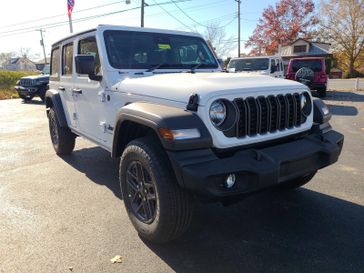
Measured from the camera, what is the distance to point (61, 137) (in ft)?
19.4

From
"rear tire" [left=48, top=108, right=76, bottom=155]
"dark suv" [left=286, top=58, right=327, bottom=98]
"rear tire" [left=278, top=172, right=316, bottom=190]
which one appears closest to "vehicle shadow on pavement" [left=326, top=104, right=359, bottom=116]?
"dark suv" [left=286, top=58, right=327, bottom=98]

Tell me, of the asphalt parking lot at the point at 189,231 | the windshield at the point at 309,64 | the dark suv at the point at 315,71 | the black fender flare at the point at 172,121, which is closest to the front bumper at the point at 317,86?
the dark suv at the point at 315,71

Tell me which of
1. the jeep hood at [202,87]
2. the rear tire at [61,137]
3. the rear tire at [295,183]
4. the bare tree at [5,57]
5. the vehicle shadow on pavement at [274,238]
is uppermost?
the bare tree at [5,57]

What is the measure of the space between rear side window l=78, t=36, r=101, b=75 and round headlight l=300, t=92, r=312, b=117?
2.32 meters

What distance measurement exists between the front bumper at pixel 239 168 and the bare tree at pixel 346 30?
4744cm

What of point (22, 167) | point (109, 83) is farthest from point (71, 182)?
point (109, 83)

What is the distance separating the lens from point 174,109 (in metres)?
2.83

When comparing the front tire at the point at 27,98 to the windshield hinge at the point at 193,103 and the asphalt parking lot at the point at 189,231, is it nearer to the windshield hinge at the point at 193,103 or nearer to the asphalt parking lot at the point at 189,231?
the asphalt parking lot at the point at 189,231

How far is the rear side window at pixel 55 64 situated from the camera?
5.81 metres

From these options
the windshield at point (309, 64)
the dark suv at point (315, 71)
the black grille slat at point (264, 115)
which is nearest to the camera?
the black grille slat at point (264, 115)

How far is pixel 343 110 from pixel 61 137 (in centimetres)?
955

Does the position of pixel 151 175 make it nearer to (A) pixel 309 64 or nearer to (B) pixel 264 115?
(B) pixel 264 115

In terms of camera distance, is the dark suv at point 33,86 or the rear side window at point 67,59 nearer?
the rear side window at point 67,59

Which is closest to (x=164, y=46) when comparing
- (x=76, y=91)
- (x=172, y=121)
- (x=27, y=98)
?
(x=76, y=91)
